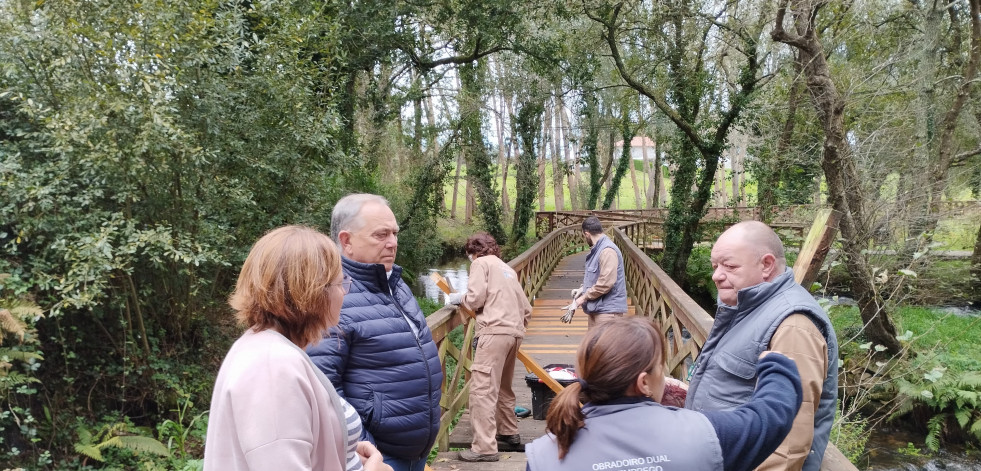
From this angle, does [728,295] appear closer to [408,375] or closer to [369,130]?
[408,375]

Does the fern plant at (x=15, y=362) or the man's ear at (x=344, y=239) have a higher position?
the man's ear at (x=344, y=239)

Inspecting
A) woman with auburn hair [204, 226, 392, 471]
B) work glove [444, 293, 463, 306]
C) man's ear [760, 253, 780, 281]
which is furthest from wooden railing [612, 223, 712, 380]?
woman with auburn hair [204, 226, 392, 471]

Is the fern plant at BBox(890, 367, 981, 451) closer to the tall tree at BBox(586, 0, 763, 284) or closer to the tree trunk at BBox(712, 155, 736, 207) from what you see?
the tall tree at BBox(586, 0, 763, 284)

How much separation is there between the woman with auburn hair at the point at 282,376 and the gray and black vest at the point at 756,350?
1092mm

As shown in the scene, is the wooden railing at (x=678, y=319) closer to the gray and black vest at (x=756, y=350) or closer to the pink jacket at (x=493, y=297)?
the gray and black vest at (x=756, y=350)

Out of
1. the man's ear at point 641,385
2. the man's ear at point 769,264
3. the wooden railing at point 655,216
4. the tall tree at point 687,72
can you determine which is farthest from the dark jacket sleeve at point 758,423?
the wooden railing at point 655,216

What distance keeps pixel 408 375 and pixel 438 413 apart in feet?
0.87

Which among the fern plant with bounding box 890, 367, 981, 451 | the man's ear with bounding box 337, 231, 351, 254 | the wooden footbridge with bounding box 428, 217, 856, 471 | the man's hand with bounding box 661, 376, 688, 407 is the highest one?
the man's ear with bounding box 337, 231, 351, 254

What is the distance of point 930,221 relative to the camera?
9820 mm

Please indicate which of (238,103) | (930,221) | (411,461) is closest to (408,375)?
(411,461)

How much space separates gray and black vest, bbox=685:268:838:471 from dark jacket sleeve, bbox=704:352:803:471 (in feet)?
0.95

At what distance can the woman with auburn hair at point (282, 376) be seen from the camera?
1.20 meters

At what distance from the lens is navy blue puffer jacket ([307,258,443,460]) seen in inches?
81.4

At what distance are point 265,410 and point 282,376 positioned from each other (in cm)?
7
